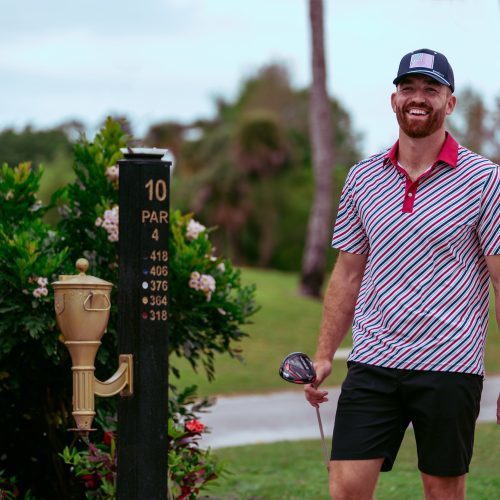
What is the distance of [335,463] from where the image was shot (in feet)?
14.8

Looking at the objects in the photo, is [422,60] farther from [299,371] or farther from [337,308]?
[299,371]

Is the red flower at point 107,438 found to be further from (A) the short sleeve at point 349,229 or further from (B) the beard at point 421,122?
(B) the beard at point 421,122

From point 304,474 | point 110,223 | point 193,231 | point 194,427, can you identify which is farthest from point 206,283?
point 304,474

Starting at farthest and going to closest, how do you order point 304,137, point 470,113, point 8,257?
1. point 304,137
2. point 470,113
3. point 8,257

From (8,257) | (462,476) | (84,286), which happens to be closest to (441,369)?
(462,476)

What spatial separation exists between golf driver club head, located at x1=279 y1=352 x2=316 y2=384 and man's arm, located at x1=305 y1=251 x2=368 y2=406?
0.07 m

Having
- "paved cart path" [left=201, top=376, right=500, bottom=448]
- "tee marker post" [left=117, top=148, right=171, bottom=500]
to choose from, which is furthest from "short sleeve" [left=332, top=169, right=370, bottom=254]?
"paved cart path" [left=201, top=376, right=500, bottom=448]

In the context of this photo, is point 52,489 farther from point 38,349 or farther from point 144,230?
point 144,230

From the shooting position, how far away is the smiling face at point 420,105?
4488mm

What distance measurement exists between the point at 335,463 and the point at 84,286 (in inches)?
47.0

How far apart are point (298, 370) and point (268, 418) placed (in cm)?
855

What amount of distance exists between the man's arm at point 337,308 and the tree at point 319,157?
18.3 meters

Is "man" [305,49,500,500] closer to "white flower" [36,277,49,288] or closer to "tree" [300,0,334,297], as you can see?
"white flower" [36,277,49,288]

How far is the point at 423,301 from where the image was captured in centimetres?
441
